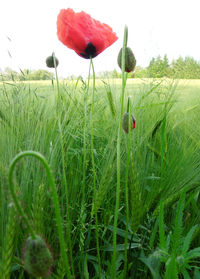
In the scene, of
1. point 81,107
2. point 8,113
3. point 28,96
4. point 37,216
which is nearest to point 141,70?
point 81,107

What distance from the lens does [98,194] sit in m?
0.45

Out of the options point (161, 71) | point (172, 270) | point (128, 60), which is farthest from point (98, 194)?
point (161, 71)

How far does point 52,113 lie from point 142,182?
0.82 ft

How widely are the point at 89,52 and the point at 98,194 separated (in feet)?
1.02

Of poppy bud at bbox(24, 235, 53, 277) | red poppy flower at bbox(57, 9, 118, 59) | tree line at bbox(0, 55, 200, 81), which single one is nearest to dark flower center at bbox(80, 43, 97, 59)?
red poppy flower at bbox(57, 9, 118, 59)

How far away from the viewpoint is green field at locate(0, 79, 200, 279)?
14.8 inches

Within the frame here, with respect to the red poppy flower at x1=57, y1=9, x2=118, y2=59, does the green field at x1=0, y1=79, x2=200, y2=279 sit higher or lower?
lower

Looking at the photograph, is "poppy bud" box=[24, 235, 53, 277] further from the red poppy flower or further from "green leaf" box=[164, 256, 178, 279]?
the red poppy flower

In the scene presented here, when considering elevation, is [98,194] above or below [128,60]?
below

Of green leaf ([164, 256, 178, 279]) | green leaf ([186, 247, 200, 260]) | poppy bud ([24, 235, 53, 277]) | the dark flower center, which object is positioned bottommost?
green leaf ([186, 247, 200, 260])

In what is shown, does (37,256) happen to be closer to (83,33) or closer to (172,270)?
(172,270)

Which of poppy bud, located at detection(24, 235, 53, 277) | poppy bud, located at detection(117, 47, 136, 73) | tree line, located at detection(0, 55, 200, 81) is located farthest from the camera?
tree line, located at detection(0, 55, 200, 81)

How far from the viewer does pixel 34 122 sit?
1.80 ft

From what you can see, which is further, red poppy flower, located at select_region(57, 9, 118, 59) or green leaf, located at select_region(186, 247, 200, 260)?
red poppy flower, located at select_region(57, 9, 118, 59)
